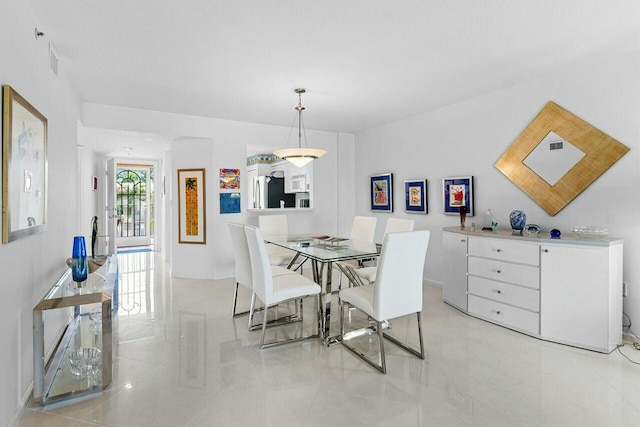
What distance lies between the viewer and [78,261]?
2.47m

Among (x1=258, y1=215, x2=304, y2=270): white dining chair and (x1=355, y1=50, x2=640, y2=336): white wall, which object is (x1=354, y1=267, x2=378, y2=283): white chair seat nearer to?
(x1=258, y1=215, x2=304, y2=270): white dining chair

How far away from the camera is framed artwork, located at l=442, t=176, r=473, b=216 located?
4.17 m

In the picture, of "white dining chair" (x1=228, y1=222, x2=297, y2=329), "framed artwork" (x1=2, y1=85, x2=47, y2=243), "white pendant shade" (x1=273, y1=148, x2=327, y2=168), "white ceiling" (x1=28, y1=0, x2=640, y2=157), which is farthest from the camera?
"white pendant shade" (x1=273, y1=148, x2=327, y2=168)

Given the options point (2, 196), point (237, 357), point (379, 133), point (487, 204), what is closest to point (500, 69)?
point (487, 204)

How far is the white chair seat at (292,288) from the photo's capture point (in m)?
2.81

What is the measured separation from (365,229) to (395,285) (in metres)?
1.95

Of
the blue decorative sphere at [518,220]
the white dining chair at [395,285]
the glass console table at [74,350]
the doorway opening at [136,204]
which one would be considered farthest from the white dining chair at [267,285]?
the doorway opening at [136,204]

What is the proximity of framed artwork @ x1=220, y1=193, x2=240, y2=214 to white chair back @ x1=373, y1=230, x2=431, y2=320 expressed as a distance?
3.36 m

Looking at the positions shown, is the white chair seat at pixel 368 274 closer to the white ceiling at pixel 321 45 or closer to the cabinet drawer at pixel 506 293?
the cabinet drawer at pixel 506 293

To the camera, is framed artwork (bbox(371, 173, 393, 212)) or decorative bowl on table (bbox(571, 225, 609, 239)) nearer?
decorative bowl on table (bbox(571, 225, 609, 239))

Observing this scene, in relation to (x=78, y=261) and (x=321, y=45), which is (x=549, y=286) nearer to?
(x=321, y=45)

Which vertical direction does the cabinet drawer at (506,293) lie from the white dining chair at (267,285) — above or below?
below

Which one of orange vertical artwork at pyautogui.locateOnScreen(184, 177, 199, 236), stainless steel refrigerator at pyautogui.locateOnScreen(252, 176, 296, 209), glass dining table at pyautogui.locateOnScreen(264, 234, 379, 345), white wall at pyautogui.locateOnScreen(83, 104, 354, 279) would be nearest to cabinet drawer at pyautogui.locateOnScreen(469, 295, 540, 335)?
glass dining table at pyautogui.locateOnScreen(264, 234, 379, 345)

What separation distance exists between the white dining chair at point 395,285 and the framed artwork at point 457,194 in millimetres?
1997
